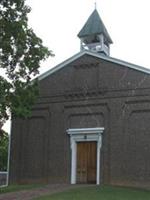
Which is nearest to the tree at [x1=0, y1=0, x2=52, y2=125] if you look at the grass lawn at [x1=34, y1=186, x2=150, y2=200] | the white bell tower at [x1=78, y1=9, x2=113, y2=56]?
the grass lawn at [x1=34, y1=186, x2=150, y2=200]

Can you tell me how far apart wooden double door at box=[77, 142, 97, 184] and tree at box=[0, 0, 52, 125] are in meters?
6.92

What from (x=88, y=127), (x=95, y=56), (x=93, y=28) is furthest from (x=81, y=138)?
(x=93, y=28)

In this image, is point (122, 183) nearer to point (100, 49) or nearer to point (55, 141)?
point (55, 141)

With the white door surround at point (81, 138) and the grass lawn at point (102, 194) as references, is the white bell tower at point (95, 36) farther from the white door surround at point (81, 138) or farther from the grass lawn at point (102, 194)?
the grass lawn at point (102, 194)

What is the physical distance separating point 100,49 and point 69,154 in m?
7.61

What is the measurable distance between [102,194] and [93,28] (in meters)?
14.0

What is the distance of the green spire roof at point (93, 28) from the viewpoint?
107 feet

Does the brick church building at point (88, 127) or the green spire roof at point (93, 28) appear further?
the green spire roof at point (93, 28)

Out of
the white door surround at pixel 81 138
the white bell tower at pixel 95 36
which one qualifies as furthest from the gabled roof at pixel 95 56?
the white door surround at pixel 81 138

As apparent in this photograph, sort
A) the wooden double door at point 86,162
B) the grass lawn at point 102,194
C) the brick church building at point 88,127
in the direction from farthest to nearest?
the wooden double door at point 86,162 → the brick church building at point 88,127 → the grass lawn at point 102,194

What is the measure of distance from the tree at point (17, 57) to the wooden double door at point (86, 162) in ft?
22.7

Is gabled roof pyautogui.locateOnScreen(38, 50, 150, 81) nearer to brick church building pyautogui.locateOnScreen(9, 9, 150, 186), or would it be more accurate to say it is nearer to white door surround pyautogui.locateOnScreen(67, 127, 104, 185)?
brick church building pyautogui.locateOnScreen(9, 9, 150, 186)

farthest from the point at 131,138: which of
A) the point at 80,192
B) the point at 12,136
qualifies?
the point at 12,136

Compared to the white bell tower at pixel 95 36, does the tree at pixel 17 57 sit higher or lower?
lower
